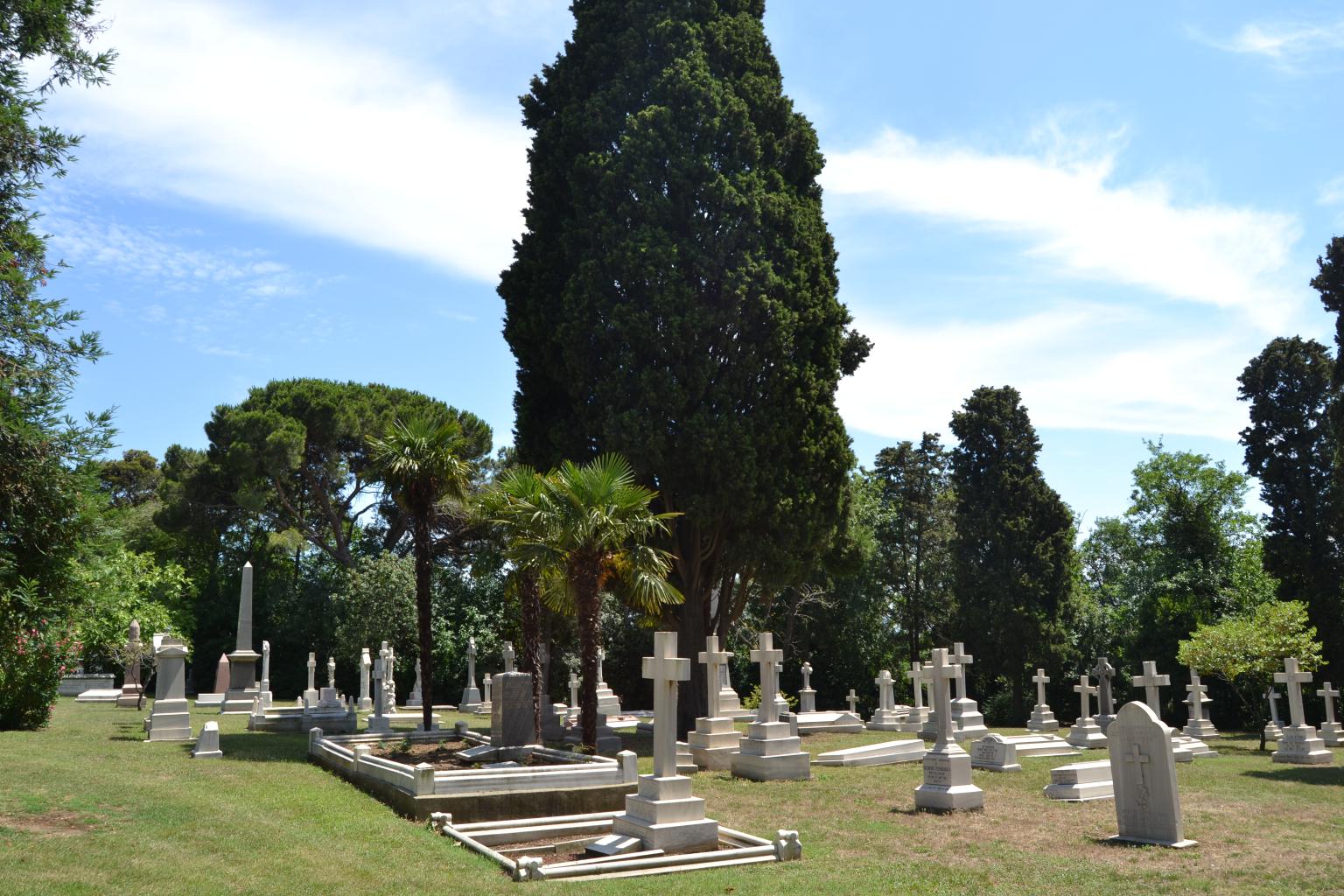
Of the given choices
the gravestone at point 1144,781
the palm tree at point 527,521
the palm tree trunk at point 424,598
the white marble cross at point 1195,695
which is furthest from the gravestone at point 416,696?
the gravestone at point 1144,781

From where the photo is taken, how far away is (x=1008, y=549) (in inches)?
1260

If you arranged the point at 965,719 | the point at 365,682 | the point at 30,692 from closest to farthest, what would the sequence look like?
the point at 30,692
the point at 965,719
the point at 365,682

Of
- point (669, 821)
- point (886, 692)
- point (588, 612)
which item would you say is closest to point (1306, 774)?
point (886, 692)

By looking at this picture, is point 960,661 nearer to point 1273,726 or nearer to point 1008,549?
point 1273,726

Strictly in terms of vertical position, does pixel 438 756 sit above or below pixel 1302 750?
above

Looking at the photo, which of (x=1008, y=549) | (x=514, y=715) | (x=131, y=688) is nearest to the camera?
(x=514, y=715)

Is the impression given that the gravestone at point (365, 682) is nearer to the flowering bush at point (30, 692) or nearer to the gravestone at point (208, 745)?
the flowering bush at point (30, 692)

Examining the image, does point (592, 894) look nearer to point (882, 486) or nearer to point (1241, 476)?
point (882, 486)

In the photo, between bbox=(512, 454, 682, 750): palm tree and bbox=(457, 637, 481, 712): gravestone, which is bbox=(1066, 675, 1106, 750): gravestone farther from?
bbox=(457, 637, 481, 712): gravestone

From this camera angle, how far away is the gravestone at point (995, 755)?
16219 millimetres

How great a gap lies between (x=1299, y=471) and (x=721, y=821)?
2649 cm

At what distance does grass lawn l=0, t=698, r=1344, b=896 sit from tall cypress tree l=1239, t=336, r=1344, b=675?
15148 millimetres

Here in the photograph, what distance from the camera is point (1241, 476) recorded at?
3803 centimetres

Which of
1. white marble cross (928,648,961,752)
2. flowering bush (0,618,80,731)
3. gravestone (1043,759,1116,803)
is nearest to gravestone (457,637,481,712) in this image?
flowering bush (0,618,80,731)
